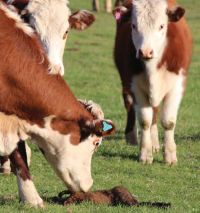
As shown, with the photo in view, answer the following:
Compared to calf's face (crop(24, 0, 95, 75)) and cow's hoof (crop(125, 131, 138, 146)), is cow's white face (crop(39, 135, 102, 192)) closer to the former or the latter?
calf's face (crop(24, 0, 95, 75))

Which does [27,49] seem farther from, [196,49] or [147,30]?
[196,49]

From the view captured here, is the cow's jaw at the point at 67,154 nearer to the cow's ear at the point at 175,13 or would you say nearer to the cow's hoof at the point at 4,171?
the cow's hoof at the point at 4,171

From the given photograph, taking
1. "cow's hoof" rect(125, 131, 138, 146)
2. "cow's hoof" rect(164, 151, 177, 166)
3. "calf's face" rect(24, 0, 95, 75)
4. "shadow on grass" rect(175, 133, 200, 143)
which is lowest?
"shadow on grass" rect(175, 133, 200, 143)

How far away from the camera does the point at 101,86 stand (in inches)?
838

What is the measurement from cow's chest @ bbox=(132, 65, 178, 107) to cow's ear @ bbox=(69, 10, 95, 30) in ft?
3.06

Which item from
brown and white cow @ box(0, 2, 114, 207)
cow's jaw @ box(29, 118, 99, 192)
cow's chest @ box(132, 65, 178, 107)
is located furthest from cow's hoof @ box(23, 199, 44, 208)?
cow's chest @ box(132, 65, 178, 107)

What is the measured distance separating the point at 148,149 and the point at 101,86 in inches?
382

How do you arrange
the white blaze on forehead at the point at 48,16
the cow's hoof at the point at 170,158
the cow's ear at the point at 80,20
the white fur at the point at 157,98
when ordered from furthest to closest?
1. the white fur at the point at 157,98
2. the cow's hoof at the point at 170,158
3. the cow's ear at the point at 80,20
4. the white blaze on forehead at the point at 48,16

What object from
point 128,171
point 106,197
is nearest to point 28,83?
point 106,197

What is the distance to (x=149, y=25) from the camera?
11.4 m

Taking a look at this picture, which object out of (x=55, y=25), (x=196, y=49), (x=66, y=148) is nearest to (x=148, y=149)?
(x=55, y=25)

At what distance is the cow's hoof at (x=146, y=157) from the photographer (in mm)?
11547

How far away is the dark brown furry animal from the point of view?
8.52 meters

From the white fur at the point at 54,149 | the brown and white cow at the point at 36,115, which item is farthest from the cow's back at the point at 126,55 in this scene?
the brown and white cow at the point at 36,115
